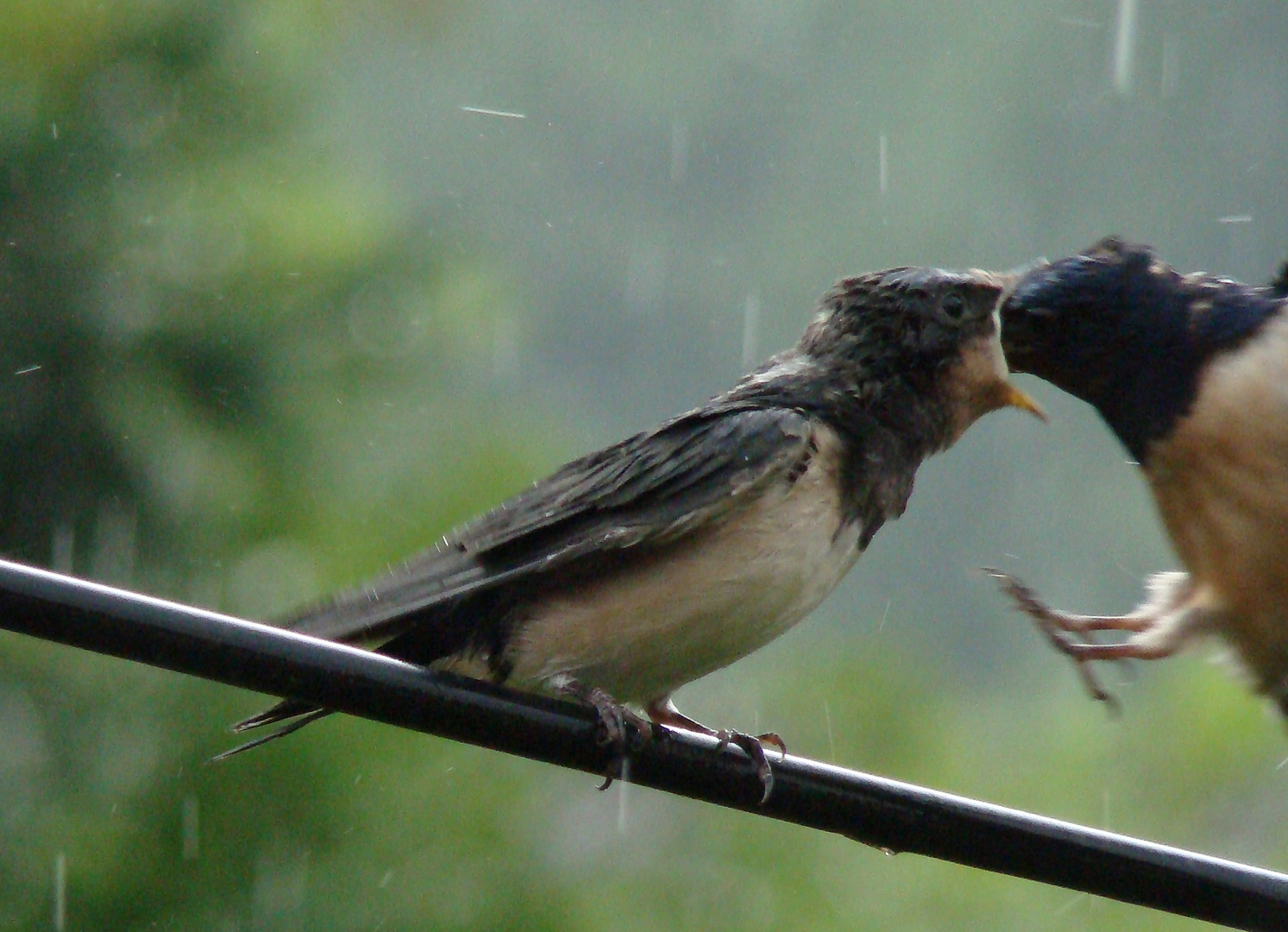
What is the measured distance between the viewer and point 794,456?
221cm

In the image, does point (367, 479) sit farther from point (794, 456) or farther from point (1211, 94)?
point (1211, 94)

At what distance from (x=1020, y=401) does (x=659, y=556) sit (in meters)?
0.63

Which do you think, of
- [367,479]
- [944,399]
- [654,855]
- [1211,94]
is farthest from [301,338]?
[1211,94]

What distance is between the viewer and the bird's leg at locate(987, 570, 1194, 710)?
2.50 metres

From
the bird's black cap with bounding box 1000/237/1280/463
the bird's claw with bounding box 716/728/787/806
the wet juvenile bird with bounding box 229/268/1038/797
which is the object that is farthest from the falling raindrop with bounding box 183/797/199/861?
the bird's black cap with bounding box 1000/237/1280/463

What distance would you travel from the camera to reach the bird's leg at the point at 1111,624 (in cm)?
250

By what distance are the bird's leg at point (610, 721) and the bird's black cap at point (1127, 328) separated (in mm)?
978

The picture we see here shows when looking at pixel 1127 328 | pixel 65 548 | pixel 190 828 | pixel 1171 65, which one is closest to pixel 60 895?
pixel 190 828

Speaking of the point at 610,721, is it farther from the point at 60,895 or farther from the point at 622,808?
the point at 60,895

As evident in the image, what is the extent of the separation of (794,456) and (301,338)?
2138 mm

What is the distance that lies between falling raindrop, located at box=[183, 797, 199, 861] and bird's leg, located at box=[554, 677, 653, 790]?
6.26 feet

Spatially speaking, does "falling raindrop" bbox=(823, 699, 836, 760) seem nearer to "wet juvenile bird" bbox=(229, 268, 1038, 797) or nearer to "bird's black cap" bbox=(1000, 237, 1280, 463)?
"bird's black cap" bbox=(1000, 237, 1280, 463)

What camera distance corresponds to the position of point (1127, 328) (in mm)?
2576

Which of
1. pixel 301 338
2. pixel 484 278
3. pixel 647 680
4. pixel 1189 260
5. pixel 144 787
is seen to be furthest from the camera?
pixel 1189 260
